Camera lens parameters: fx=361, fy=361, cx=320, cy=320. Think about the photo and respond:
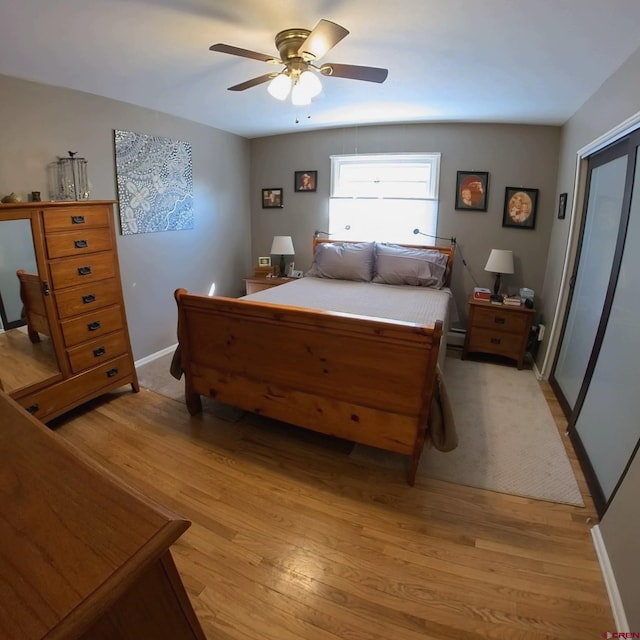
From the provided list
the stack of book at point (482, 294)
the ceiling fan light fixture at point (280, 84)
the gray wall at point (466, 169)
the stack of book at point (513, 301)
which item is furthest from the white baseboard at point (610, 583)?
the ceiling fan light fixture at point (280, 84)

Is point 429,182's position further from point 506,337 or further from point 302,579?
point 302,579

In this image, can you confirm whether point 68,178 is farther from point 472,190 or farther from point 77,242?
point 472,190

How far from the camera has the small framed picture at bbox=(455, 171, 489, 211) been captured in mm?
3650

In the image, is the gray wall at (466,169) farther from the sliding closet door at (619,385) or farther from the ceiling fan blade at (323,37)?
the ceiling fan blade at (323,37)

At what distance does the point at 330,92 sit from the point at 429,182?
159 cm

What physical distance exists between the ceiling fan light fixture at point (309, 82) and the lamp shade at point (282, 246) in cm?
237

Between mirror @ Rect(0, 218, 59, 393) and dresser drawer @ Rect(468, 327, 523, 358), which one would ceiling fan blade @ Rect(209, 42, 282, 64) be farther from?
dresser drawer @ Rect(468, 327, 523, 358)

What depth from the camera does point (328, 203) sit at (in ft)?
14.0

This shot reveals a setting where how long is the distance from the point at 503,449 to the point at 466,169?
2760 mm

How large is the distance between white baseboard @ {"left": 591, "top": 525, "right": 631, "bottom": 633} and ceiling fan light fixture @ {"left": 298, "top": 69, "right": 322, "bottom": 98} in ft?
8.37

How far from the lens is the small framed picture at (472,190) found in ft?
12.0

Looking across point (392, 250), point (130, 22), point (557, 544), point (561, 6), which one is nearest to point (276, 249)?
point (392, 250)

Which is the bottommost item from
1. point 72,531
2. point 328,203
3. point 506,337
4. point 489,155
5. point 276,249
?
point 506,337

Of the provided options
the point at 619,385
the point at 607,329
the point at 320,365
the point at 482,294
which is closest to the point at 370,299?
the point at 320,365
